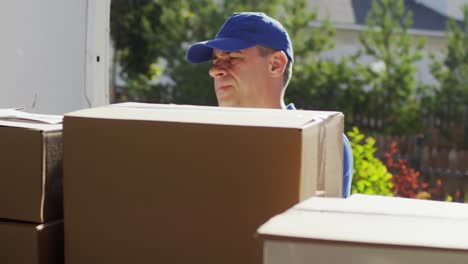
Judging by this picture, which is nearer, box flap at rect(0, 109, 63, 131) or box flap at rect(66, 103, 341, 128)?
box flap at rect(66, 103, 341, 128)

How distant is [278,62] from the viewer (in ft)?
10.00

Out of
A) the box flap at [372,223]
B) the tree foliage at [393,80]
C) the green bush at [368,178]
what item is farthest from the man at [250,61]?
the tree foliage at [393,80]

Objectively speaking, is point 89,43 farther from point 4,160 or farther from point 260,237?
point 260,237

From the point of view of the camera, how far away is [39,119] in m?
2.11

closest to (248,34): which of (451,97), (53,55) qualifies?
(53,55)

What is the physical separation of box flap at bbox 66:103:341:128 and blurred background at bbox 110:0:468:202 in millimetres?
9393

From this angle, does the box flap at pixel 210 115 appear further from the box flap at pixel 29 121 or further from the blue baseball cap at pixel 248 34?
the blue baseball cap at pixel 248 34

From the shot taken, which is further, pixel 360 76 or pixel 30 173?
pixel 360 76

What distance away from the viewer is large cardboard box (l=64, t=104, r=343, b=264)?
1777 millimetres

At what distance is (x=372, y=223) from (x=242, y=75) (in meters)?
1.46

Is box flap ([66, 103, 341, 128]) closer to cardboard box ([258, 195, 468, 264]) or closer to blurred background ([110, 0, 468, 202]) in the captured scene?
cardboard box ([258, 195, 468, 264])

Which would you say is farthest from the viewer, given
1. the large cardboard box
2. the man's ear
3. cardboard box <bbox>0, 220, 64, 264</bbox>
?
the man's ear

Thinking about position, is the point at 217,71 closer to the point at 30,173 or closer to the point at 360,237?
the point at 30,173

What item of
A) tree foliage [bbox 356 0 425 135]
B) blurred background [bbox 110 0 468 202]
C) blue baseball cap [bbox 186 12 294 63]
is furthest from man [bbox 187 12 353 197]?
tree foliage [bbox 356 0 425 135]
